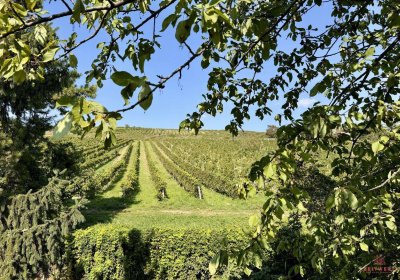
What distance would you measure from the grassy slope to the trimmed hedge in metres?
7.11

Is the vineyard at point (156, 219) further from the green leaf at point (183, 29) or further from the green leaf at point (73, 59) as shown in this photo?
the green leaf at point (183, 29)

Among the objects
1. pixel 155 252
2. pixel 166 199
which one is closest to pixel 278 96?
pixel 155 252

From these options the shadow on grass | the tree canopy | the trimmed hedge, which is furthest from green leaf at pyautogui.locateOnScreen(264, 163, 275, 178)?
the shadow on grass

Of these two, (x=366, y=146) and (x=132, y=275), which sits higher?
(x=366, y=146)

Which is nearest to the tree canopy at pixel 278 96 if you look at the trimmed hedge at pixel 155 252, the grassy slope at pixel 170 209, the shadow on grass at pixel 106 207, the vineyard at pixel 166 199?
the trimmed hedge at pixel 155 252

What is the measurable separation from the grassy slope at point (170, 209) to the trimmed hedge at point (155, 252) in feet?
23.3

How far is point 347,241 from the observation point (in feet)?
8.66

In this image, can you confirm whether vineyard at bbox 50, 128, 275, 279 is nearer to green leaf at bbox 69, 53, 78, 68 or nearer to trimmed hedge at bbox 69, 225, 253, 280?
trimmed hedge at bbox 69, 225, 253, 280

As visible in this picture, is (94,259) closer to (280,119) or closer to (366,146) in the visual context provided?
(280,119)

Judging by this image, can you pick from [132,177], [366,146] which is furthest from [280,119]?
[132,177]

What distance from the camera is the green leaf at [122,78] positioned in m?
1.14

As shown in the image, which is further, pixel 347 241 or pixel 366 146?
pixel 366 146

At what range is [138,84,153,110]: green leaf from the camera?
1.21 m

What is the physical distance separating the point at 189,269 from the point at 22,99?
8.87 metres
